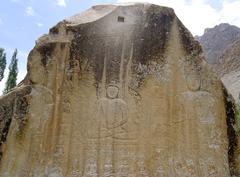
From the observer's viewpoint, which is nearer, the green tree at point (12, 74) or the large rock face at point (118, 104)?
the large rock face at point (118, 104)

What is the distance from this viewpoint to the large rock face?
24.0 ft

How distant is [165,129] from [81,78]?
184cm

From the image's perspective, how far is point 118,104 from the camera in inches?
303

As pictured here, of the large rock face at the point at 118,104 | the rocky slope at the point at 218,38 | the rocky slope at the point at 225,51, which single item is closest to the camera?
the large rock face at the point at 118,104

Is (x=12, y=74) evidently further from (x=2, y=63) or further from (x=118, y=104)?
(x=118, y=104)

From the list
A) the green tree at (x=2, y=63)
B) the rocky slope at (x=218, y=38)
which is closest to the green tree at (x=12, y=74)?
the green tree at (x=2, y=63)

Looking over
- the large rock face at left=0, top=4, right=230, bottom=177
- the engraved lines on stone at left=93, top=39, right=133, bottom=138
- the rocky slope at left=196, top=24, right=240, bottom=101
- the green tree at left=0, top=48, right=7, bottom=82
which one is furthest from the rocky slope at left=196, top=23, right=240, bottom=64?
the engraved lines on stone at left=93, top=39, right=133, bottom=138

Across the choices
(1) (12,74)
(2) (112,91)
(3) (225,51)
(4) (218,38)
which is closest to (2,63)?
(1) (12,74)

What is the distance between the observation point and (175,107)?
309 inches

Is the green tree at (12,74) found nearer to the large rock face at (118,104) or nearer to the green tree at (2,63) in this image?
the green tree at (2,63)

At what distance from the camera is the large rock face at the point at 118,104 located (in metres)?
7.32

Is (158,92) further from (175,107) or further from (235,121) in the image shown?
(235,121)

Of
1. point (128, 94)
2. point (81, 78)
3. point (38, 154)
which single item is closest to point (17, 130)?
point (38, 154)

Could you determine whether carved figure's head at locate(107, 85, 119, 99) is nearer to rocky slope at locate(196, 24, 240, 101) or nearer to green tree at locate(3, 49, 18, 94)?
green tree at locate(3, 49, 18, 94)
